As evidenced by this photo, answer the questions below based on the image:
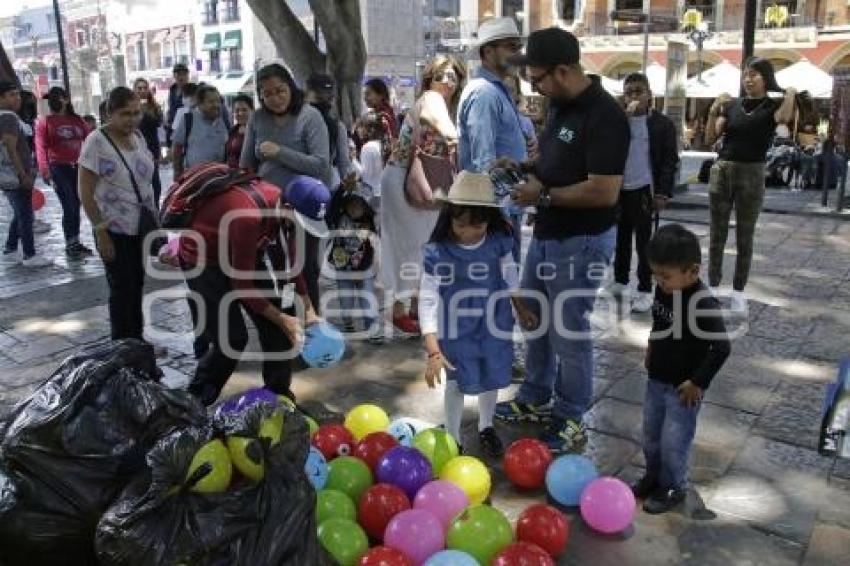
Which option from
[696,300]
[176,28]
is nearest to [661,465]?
[696,300]

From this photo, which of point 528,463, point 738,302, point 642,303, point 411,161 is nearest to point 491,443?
point 528,463

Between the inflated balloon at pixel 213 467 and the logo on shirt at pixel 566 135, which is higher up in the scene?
the logo on shirt at pixel 566 135

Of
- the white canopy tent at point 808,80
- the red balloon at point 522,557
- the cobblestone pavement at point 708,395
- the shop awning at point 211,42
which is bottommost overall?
→ the cobblestone pavement at point 708,395

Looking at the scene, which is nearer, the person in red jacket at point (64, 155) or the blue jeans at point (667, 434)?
the blue jeans at point (667, 434)

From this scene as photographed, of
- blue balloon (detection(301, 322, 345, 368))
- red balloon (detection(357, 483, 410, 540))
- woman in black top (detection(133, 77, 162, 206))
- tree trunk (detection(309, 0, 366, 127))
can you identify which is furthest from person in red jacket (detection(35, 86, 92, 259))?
red balloon (detection(357, 483, 410, 540))

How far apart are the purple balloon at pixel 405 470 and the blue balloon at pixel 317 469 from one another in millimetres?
224

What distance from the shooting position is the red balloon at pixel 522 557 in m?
2.32

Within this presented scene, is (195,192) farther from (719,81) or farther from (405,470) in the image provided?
(719,81)

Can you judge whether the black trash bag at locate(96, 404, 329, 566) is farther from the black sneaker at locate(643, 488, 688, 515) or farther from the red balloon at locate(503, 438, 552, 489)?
the black sneaker at locate(643, 488, 688, 515)

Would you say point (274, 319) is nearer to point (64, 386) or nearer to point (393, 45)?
point (64, 386)

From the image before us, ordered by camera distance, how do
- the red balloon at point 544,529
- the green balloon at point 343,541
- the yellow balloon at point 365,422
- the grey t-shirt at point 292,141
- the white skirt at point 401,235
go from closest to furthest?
the green balloon at point 343,541, the red balloon at point 544,529, the yellow balloon at point 365,422, the grey t-shirt at point 292,141, the white skirt at point 401,235

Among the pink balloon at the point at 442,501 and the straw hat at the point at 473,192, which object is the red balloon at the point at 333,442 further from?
the straw hat at the point at 473,192

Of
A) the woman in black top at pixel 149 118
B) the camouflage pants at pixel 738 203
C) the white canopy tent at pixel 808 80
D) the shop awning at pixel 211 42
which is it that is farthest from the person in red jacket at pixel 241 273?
the shop awning at pixel 211 42

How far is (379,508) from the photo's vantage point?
273 centimetres
